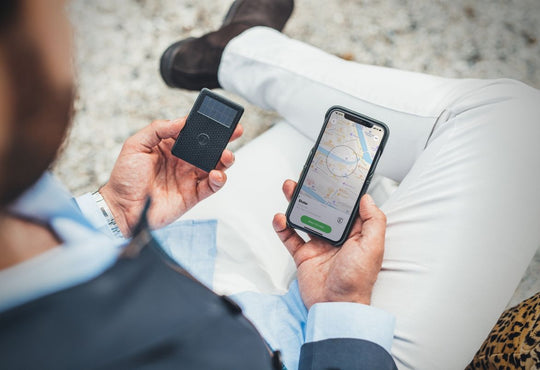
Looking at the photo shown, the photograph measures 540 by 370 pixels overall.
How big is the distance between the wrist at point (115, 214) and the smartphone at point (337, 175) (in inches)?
11.1

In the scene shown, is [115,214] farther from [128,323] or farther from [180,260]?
[128,323]

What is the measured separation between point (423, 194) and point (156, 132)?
18.1 inches

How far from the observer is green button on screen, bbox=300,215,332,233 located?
0.68m

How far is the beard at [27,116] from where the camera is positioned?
224 mm

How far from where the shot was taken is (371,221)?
62cm

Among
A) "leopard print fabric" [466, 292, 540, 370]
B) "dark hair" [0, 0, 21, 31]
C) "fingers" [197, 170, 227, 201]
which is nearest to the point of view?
"dark hair" [0, 0, 21, 31]

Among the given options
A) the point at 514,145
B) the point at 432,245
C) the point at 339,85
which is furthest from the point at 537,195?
the point at 339,85

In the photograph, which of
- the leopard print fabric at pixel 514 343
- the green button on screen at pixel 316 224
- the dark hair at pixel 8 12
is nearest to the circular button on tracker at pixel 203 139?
the green button on screen at pixel 316 224

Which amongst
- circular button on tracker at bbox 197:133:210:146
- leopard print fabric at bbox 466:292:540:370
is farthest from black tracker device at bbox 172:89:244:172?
leopard print fabric at bbox 466:292:540:370

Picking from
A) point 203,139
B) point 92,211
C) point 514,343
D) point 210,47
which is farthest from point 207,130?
point 514,343

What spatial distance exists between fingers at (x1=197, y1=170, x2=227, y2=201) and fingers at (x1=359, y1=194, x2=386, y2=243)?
0.23 meters

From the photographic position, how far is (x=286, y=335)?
2.02 ft

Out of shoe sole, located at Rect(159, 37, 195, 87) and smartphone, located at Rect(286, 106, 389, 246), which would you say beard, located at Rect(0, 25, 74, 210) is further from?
shoe sole, located at Rect(159, 37, 195, 87)

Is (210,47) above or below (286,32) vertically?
below
